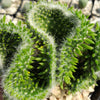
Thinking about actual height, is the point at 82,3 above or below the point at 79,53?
above

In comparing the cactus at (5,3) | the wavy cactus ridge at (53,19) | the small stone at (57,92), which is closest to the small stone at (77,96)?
the small stone at (57,92)

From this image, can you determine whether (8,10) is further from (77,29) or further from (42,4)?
(77,29)

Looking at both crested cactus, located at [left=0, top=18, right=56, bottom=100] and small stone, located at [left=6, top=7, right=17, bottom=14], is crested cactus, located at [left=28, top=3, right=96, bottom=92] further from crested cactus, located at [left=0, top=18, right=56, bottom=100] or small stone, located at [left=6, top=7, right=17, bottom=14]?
small stone, located at [left=6, top=7, right=17, bottom=14]

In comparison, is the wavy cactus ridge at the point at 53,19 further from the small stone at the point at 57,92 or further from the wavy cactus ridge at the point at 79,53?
the small stone at the point at 57,92

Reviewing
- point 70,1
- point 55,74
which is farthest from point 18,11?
point 55,74

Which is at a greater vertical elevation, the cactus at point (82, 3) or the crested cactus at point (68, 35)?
the cactus at point (82, 3)

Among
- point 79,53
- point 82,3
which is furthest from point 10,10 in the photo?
point 79,53

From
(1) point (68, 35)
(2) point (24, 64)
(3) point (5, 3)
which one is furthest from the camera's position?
(3) point (5, 3)

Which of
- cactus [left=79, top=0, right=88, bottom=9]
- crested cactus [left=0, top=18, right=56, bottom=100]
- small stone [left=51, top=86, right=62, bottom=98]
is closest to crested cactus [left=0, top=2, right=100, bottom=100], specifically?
crested cactus [left=0, top=18, right=56, bottom=100]

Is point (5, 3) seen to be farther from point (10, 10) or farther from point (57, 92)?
point (57, 92)

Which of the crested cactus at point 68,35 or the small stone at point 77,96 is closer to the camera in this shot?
the crested cactus at point 68,35
